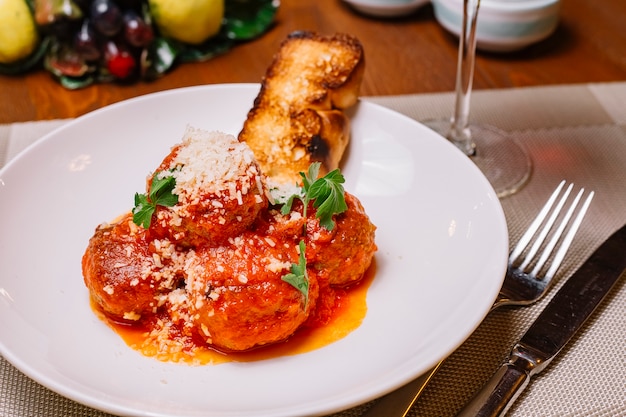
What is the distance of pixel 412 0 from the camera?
12.2 feet

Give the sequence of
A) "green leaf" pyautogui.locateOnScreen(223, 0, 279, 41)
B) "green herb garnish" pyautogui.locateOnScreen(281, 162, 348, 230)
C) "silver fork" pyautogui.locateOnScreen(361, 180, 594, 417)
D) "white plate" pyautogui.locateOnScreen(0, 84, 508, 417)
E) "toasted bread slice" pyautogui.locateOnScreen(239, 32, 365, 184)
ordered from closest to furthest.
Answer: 1. "white plate" pyautogui.locateOnScreen(0, 84, 508, 417)
2. "green herb garnish" pyautogui.locateOnScreen(281, 162, 348, 230)
3. "silver fork" pyautogui.locateOnScreen(361, 180, 594, 417)
4. "toasted bread slice" pyautogui.locateOnScreen(239, 32, 365, 184)
5. "green leaf" pyautogui.locateOnScreen(223, 0, 279, 41)

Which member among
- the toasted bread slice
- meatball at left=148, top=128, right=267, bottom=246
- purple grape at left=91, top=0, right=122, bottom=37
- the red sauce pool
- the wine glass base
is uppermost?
meatball at left=148, top=128, right=267, bottom=246

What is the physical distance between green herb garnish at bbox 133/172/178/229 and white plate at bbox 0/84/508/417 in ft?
0.97

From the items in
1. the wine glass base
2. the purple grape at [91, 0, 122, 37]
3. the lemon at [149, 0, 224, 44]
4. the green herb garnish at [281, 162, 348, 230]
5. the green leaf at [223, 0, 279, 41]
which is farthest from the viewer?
the green leaf at [223, 0, 279, 41]

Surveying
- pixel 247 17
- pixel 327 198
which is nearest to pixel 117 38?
pixel 247 17

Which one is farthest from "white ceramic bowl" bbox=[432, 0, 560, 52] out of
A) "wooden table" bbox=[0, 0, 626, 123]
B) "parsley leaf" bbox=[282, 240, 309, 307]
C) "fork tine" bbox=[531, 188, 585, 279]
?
"parsley leaf" bbox=[282, 240, 309, 307]

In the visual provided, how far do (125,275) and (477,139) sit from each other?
5.62ft

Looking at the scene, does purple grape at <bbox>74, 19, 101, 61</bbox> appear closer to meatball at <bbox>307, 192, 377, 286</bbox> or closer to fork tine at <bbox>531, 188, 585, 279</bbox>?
meatball at <bbox>307, 192, 377, 286</bbox>

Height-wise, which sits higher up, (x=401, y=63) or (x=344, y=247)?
(x=344, y=247)

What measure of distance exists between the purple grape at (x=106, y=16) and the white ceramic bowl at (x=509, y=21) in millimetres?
1626

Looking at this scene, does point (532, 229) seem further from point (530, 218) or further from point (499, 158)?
point (499, 158)

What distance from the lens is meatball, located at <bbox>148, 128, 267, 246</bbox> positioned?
157 centimetres

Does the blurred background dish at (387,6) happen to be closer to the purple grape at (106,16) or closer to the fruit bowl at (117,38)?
the fruit bowl at (117,38)

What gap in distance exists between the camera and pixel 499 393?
157 cm
